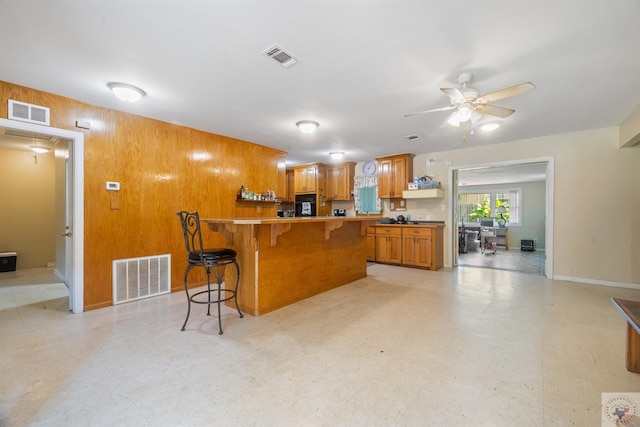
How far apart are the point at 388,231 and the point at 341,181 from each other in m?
2.02

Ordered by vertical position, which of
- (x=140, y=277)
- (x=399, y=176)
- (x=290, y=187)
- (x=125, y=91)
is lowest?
(x=140, y=277)

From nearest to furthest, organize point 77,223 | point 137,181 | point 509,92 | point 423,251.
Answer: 1. point 509,92
2. point 77,223
3. point 137,181
4. point 423,251

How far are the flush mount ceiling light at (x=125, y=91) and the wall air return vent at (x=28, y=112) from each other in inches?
32.8

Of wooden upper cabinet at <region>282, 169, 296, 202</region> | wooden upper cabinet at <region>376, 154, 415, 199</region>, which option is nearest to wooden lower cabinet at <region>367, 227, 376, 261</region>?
wooden upper cabinet at <region>376, 154, 415, 199</region>

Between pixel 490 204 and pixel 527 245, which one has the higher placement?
pixel 490 204

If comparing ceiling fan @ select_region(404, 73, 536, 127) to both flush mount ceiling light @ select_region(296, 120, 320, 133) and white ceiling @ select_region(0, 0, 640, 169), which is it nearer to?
white ceiling @ select_region(0, 0, 640, 169)

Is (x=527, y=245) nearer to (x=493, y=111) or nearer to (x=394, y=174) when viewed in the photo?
(x=394, y=174)

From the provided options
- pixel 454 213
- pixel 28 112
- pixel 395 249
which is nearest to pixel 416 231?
pixel 395 249

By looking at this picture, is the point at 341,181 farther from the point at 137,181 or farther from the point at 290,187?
the point at 137,181

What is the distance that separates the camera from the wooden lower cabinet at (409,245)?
5.37 meters

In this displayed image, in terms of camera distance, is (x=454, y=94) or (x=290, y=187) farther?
(x=290, y=187)

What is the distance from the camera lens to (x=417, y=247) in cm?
552

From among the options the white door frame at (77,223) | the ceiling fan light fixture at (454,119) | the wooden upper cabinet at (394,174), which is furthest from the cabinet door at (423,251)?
the white door frame at (77,223)

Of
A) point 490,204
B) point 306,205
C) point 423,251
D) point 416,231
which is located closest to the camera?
point 423,251
